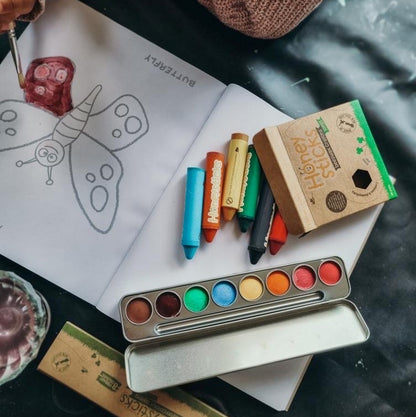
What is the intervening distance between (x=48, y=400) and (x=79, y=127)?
10.8 inches

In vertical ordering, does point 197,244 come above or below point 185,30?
below

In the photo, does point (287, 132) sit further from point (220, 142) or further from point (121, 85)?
point (121, 85)

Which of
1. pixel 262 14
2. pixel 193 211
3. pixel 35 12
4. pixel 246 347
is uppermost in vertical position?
pixel 35 12

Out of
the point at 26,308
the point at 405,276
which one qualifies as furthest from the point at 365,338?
the point at 26,308

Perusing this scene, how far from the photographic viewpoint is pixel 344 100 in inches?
24.3

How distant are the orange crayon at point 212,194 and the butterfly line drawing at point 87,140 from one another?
0.08 m

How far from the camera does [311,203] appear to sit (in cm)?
55

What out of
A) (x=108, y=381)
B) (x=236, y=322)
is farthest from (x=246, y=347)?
(x=108, y=381)

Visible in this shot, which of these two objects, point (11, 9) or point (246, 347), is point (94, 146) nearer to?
point (11, 9)

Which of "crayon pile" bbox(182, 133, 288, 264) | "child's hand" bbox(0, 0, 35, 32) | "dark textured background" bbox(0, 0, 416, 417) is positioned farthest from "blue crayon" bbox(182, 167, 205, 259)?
"child's hand" bbox(0, 0, 35, 32)

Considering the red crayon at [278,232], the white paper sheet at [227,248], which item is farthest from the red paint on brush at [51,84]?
the red crayon at [278,232]

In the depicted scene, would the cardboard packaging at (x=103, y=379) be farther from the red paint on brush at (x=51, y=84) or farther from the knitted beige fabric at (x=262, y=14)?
the knitted beige fabric at (x=262, y=14)

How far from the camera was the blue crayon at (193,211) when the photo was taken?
1.81 ft

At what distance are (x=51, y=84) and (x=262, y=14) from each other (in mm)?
229
